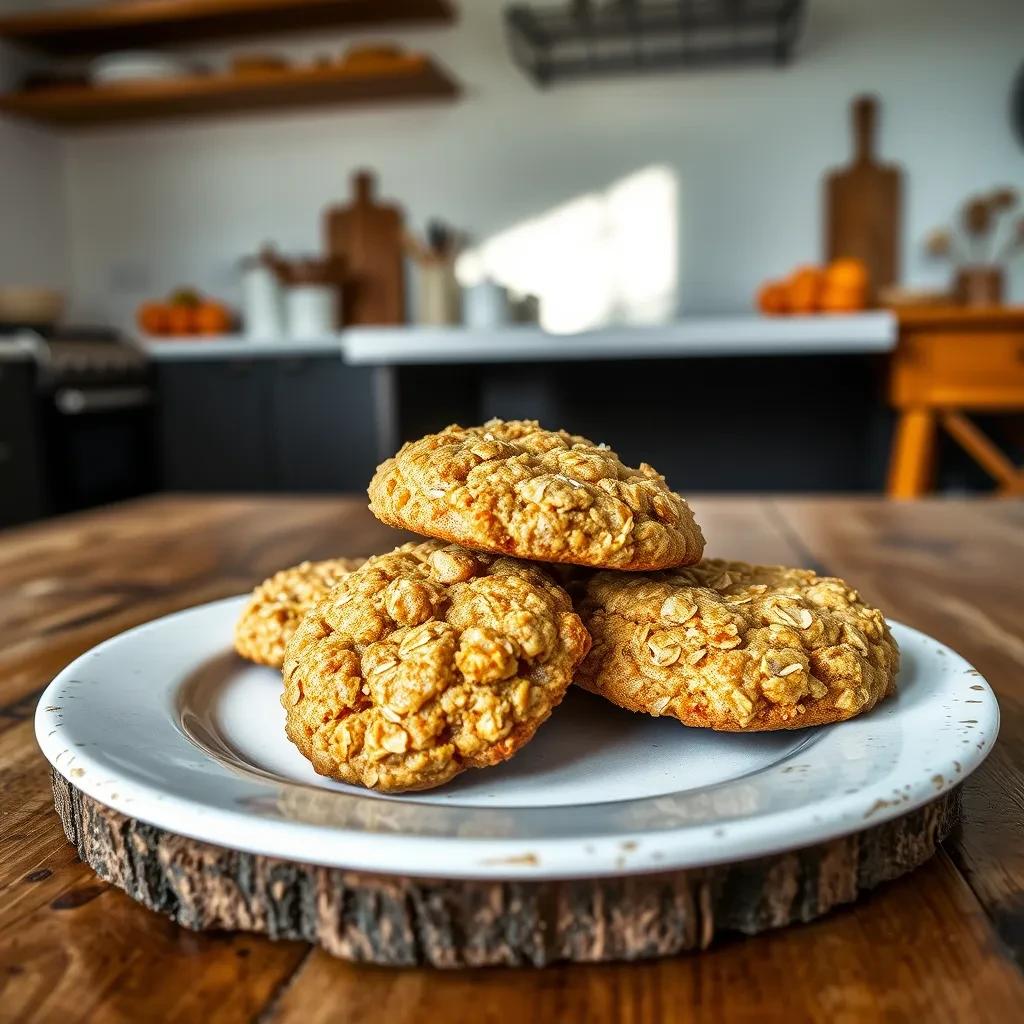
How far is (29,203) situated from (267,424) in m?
1.65

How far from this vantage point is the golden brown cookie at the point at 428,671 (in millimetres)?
438

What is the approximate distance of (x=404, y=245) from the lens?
4098 mm

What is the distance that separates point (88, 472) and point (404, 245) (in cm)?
153

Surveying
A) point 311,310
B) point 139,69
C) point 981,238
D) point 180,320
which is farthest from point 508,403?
point 139,69

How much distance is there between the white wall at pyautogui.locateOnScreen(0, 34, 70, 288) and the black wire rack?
211cm

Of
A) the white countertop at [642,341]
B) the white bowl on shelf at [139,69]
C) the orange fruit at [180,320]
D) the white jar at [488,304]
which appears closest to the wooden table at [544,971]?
the white countertop at [642,341]

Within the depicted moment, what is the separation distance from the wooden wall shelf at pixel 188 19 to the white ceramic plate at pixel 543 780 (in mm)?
3720

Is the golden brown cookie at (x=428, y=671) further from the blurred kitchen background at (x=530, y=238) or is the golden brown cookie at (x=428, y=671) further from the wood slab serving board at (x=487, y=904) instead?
the blurred kitchen background at (x=530, y=238)

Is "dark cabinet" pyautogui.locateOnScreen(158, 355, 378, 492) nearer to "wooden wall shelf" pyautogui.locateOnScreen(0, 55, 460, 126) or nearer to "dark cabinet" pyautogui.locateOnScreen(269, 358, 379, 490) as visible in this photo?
"dark cabinet" pyautogui.locateOnScreen(269, 358, 379, 490)

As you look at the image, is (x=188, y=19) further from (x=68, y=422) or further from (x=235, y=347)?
(x=68, y=422)

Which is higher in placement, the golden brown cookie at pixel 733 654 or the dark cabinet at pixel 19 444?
the golden brown cookie at pixel 733 654

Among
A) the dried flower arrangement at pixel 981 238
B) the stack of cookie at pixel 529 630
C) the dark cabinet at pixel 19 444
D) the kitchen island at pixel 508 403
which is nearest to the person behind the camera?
the stack of cookie at pixel 529 630

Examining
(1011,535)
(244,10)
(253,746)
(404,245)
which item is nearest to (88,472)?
(404,245)

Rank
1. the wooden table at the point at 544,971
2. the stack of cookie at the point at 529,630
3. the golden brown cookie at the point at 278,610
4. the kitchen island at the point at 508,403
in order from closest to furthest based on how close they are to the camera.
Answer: the wooden table at the point at 544,971 < the stack of cookie at the point at 529,630 < the golden brown cookie at the point at 278,610 < the kitchen island at the point at 508,403
